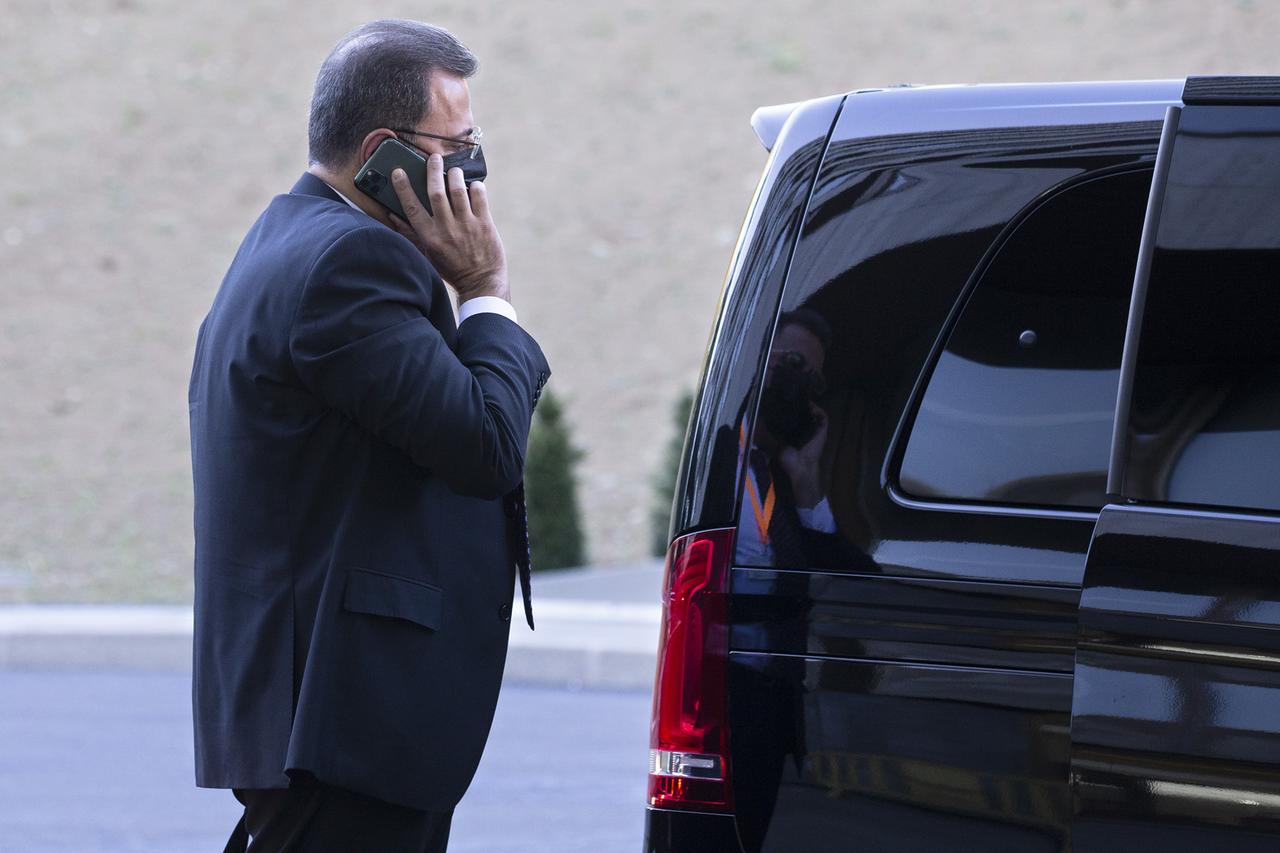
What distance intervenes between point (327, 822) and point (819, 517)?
925 millimetres

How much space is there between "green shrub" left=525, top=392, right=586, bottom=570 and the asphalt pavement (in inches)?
153

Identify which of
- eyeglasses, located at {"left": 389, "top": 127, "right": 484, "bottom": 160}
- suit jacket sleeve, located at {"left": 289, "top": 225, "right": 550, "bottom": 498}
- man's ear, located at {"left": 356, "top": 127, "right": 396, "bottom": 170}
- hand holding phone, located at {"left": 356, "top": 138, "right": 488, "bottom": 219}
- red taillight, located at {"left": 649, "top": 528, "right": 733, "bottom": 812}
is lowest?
red taillight, located at {"left": 649, "top": 528, "right": 733, "bottom": 812}

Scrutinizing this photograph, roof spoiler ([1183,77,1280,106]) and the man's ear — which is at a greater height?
roof spoiler ([1183,77,1280,106])

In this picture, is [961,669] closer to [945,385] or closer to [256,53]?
[945,385]

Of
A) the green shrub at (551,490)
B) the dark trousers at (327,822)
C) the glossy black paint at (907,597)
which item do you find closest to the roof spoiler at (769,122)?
the glossy black paint at (907,597)

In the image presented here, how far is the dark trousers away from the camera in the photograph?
2557mm

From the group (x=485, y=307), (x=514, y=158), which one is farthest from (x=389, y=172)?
(x=514, y=158)

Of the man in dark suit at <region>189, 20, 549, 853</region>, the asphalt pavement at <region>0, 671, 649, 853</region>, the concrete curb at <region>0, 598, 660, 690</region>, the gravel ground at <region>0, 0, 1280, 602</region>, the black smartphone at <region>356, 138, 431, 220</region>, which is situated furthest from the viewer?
the gravel ground at <region>0, 0, 1280, 602</region>

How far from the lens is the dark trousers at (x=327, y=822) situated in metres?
2.56

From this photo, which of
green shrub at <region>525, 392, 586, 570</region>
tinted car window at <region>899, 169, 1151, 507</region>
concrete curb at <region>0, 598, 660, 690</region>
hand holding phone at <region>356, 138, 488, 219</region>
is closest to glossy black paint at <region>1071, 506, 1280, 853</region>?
tinted car window at <region>899, 169, 1151, 507</region>

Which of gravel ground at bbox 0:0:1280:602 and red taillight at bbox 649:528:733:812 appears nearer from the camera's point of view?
red taillight at bbox 649:528:733:812

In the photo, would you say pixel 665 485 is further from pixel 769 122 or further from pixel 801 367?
pixel 801 367

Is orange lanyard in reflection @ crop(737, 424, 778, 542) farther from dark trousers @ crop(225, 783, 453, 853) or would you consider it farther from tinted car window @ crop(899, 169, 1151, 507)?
dark trousers @ crop(225, 783, 453, 853)

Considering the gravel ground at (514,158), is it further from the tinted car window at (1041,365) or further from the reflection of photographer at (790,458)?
the tinted car window at (1041,365)
